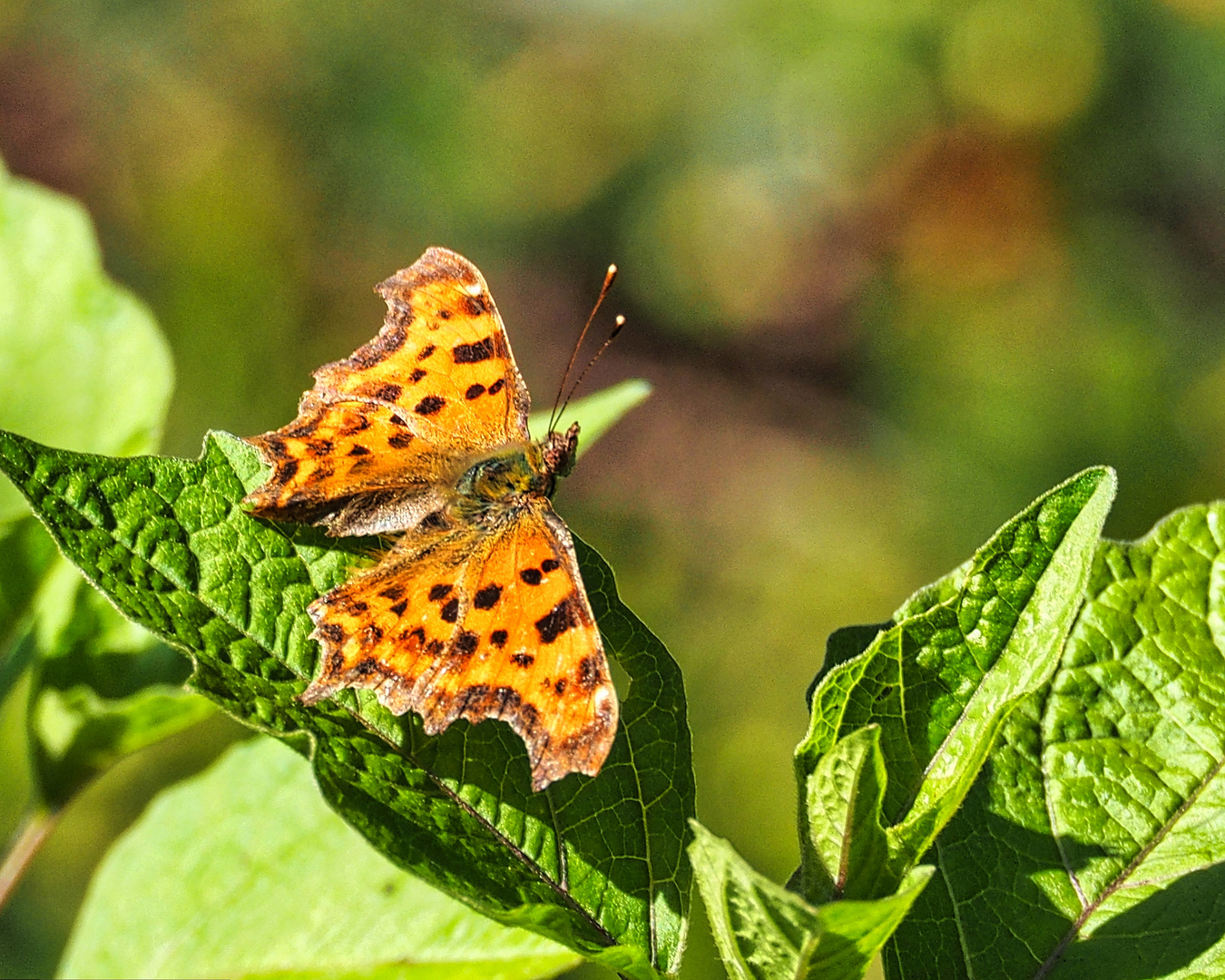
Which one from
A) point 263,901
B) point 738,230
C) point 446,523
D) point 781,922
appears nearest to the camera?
point 781,922

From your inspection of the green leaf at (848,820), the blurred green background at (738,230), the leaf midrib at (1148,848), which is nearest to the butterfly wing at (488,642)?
the green leaf at (848,820)

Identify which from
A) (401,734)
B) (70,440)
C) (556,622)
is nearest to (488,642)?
(556,622)

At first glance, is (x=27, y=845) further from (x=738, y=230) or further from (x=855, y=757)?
(x=738, y=230)

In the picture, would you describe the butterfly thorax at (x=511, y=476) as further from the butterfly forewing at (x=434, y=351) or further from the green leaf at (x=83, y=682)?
the green leaf at (x=83, y=682)

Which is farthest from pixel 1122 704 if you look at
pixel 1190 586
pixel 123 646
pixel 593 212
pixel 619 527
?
pixel 593 212

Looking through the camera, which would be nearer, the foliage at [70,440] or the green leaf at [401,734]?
the green leaf at [401,734]

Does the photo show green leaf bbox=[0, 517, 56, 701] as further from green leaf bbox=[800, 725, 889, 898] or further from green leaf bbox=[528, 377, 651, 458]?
green leaf bbox=[800, 725, 889, 898]

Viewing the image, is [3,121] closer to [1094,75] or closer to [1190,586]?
[1094,75]

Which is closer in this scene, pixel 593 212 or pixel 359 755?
pixel 359 755
